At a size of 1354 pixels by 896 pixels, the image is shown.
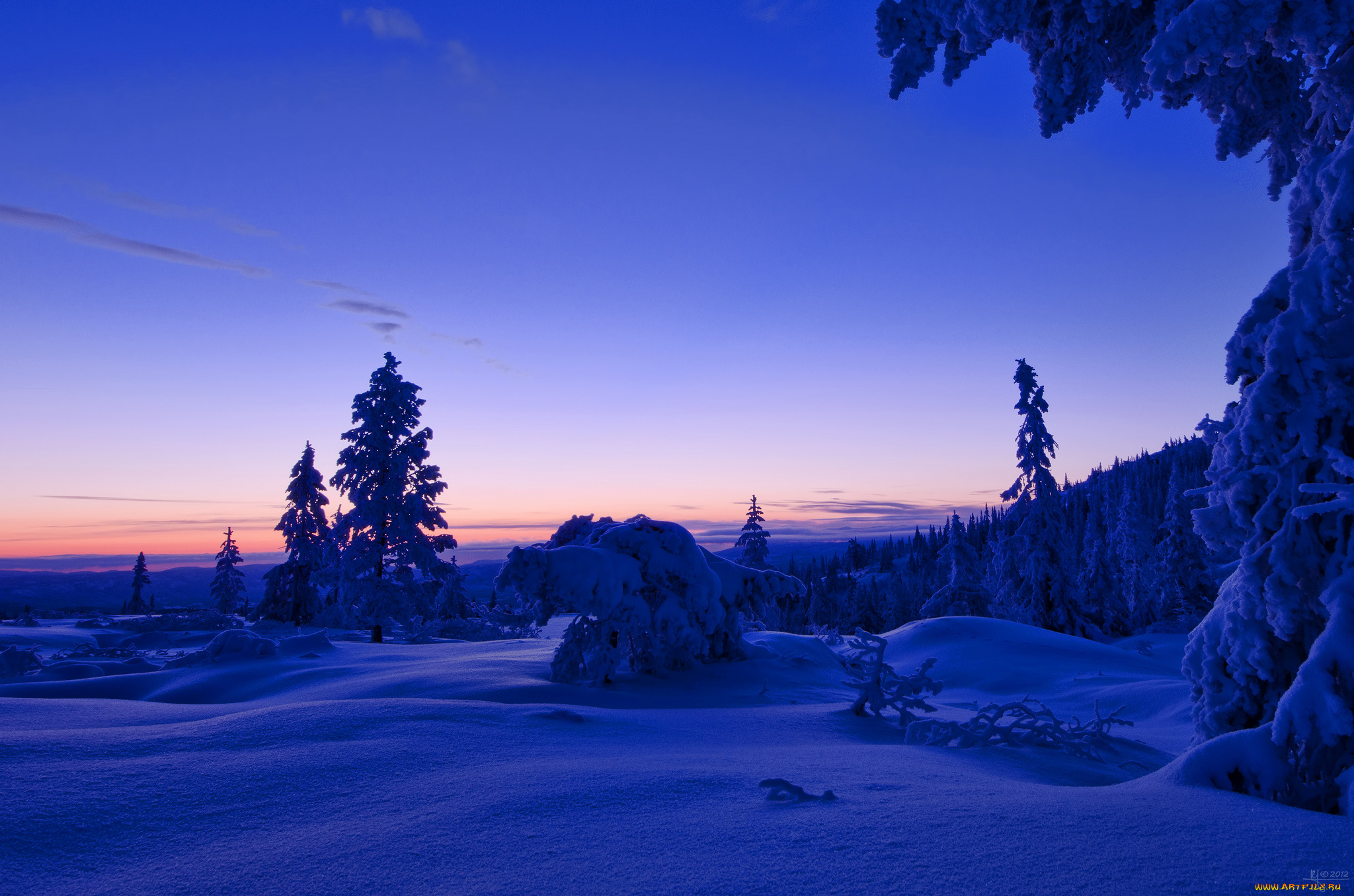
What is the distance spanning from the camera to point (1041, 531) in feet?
102

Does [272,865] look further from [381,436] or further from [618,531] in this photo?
[381,436]

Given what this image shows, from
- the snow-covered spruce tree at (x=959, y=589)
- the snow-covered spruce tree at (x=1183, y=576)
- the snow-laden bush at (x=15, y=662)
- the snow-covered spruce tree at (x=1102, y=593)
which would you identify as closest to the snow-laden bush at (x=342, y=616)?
the snow-laden bush at (x=15, y=662)

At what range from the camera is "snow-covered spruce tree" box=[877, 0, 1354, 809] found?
3877 millimetres

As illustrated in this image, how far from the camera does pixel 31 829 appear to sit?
3.31 metres

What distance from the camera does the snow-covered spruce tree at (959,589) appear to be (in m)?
35.1

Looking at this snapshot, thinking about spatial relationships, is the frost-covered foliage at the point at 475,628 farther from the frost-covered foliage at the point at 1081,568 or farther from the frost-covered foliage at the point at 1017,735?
the frost-covered foliage at the point at 1017,735

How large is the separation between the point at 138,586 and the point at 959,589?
201 ft

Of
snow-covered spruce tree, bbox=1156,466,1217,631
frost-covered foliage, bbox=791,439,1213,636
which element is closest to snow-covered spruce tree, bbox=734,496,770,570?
frost-covered foliage, bbox=791,439,1213,636

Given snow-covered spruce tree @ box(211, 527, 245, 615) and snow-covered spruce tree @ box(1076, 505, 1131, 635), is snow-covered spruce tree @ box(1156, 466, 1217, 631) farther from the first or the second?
snow-covered spruce tree @ box(211, 527, 245, 615)

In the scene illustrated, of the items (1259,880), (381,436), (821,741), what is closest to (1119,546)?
(381,436)

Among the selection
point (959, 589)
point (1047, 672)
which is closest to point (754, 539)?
point (959, 589)

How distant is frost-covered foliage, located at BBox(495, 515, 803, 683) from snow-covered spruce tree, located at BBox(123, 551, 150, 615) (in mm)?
58146

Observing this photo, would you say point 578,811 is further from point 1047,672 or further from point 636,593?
point 1047,672

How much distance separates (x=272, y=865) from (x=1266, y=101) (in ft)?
25.2
